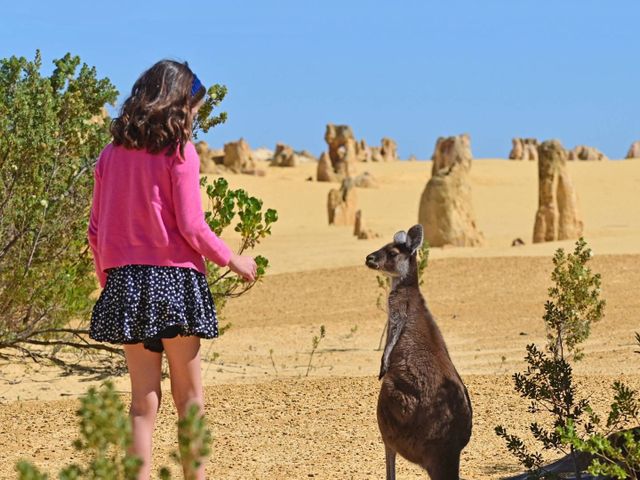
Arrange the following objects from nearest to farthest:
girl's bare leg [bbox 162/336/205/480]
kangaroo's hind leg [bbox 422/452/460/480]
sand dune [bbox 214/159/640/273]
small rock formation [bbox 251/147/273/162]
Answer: girl's bare leg [bbox 162/336/205/480], kangaroo's hind leg [bbox 422/452/460/480], sand dune [bbox 214/159/640/273], small rock formation [bbox 251/147/273/162]

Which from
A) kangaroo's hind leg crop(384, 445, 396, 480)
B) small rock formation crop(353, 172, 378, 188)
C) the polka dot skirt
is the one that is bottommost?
kangaroo's hind leg crop(384, 445, 396, 480)

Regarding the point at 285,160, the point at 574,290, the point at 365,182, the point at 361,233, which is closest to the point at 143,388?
the point at 574,290

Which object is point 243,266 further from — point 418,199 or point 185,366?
point 418,199

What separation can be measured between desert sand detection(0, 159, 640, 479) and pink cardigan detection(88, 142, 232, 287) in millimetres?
2597

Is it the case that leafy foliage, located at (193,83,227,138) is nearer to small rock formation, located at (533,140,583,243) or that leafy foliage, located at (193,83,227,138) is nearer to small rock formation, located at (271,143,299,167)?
small rock formation, located at (533,140,583,243)

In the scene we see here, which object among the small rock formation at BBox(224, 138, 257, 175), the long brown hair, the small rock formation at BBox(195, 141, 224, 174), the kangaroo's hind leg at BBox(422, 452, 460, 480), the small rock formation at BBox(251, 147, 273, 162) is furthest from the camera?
the small rock formation at BBox(251, 147, 273, 162)

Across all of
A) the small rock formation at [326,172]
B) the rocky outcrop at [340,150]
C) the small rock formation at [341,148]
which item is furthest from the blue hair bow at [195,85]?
the small rock formation at [341,148]

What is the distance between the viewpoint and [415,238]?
629 centimetres

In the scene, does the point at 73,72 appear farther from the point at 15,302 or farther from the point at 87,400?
the point at 87,400

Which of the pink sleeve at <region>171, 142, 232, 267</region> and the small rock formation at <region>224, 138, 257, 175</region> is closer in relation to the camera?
the pink sleeve at <region>171, 142, 232, 267</region>

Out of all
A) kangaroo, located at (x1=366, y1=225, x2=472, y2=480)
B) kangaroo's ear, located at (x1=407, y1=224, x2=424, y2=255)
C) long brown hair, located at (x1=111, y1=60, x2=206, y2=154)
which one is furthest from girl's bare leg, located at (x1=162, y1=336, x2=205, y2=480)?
kangaroo's ear, located at (x1=407, y1=224, x2=424, y2=255)

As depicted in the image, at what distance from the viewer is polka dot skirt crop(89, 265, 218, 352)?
5031 mm

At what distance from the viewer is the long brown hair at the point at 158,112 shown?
5000mm

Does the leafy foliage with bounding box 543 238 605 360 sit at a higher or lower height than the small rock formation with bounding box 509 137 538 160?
lower
